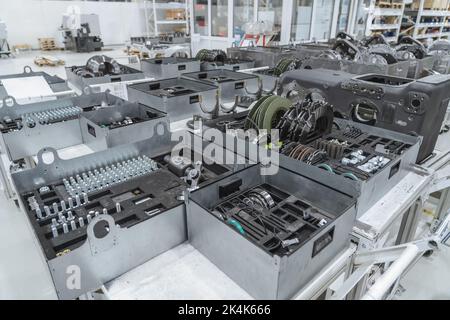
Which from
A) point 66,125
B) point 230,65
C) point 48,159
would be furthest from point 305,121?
point 230,65

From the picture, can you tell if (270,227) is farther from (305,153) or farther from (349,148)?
(349,148)

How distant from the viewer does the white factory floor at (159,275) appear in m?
0.77

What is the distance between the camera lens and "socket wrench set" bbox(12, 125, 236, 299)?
75 cm

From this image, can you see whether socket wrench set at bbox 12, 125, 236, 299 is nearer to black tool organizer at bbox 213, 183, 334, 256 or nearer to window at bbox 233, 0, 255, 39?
black tool organizer at bbox 213, 183, 334, 256

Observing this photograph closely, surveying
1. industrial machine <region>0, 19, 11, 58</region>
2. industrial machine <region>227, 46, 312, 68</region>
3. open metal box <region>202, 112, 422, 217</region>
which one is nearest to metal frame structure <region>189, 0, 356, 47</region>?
industrial machine <region>227, 46, 312, 68</region>

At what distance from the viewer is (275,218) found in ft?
3.02

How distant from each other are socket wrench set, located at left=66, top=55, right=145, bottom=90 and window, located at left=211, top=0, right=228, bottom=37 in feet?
10.5

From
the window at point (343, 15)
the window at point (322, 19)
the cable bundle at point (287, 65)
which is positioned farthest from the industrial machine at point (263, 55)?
the window at point (343, 15)

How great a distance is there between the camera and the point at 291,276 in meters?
0.71

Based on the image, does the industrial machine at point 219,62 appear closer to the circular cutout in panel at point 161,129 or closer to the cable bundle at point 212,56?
the cable bundle at point 212,56

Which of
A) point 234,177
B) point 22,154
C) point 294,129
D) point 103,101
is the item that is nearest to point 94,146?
point 22,154

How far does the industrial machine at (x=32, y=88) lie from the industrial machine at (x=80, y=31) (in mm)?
6888

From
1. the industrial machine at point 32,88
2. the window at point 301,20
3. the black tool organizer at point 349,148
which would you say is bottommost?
the black tool organizer at point 349,148
